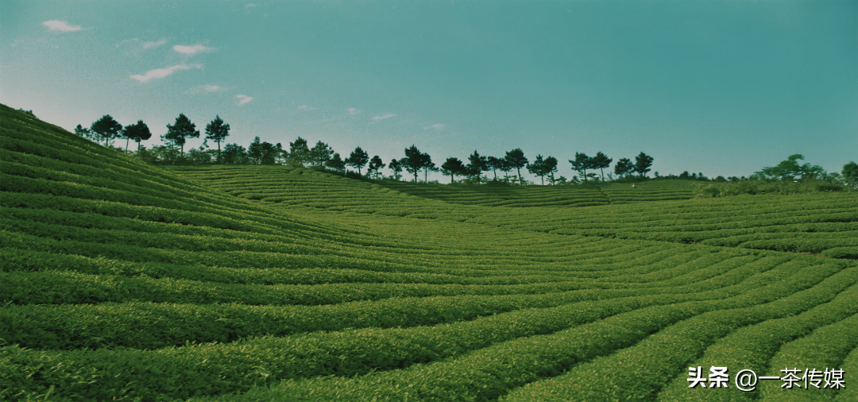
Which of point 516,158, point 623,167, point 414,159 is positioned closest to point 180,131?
point 414,159

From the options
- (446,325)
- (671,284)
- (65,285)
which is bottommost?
(671,284)

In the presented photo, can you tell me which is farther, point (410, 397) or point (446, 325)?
point (446, 325)

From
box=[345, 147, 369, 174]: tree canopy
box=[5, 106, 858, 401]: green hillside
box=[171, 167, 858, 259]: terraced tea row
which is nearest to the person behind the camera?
box=[5, 106, 858, 401]: green hillside

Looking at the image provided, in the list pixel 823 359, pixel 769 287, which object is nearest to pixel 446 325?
pixel 823 359

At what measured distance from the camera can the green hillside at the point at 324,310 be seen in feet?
18.4

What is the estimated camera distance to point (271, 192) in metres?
47.8

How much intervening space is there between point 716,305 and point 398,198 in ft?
141

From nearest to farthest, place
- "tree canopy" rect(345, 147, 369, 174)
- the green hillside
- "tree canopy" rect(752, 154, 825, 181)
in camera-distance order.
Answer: the green hillside, "tree canopy" rect(752, 154, 825, 181), "tree canopy" rect(345, 147, 369, 174)

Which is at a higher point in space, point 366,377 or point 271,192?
point 271,192

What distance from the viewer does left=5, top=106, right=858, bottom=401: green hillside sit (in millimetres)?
5602

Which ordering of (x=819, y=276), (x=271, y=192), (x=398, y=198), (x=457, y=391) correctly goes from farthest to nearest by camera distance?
(x=398, y=198)
(x=271, y=192)
(x=819, y=276)
(x=457, y=391)

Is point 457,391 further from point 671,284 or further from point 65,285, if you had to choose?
point 671,284

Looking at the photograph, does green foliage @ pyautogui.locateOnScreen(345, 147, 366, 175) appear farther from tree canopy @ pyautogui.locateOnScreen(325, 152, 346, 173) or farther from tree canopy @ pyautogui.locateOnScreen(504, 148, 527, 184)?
tree canopy @ pyautogui.locateOnScreen(504, 148, 527, 184)

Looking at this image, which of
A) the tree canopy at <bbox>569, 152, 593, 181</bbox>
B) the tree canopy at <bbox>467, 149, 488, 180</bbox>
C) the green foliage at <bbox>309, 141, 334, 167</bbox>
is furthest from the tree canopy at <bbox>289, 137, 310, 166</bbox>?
the tree canopy at <bbox>569, 152, 593, 181</bbox>
